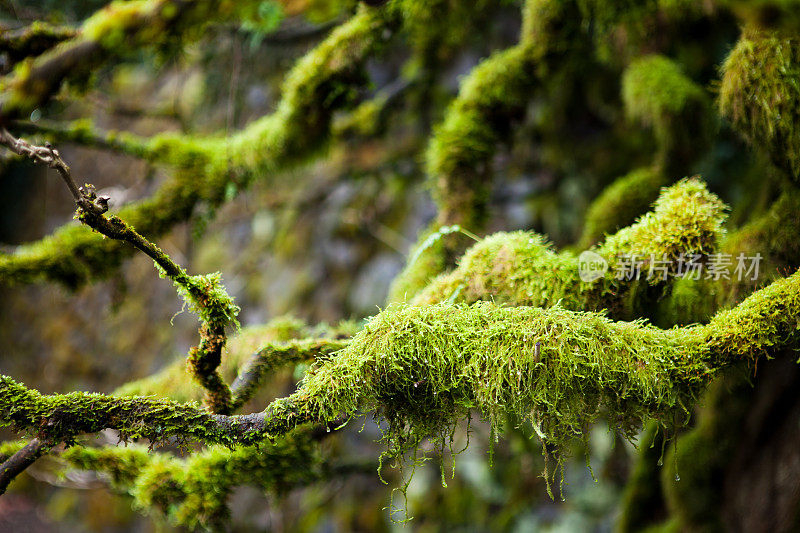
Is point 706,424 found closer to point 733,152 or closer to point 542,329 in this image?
point 542,329

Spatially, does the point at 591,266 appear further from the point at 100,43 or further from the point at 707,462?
the point at 100,43

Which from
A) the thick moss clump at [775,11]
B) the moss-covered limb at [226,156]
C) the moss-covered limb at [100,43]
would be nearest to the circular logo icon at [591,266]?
the thick moss clump at [775,11]

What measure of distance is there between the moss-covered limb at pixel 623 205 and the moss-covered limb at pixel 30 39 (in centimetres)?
302

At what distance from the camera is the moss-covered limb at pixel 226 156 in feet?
9.39

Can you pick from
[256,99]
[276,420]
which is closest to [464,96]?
[276,420]

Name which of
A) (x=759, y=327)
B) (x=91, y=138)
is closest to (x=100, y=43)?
(x=91, y=138)

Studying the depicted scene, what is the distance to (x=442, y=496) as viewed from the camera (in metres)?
4.52

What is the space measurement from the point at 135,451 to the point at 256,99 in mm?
5011

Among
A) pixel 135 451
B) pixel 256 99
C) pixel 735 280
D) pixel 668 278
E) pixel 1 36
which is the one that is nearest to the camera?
pixel 668 278

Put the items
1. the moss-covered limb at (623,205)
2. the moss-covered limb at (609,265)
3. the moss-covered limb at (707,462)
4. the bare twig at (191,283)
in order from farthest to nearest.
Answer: the moss-covered limb at (623,205)
the moss-covered limb at (707,462)
the moss-covered limb at (609,265)
the bare twig at (191,283)

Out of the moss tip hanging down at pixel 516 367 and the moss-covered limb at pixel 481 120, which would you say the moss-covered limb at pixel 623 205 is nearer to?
the moss-covered limb at pixel 481 120

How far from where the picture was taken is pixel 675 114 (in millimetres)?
2799

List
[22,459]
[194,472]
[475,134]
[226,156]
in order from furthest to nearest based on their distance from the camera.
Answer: [226,156] < [475,134] < [194,472] < [22,459]

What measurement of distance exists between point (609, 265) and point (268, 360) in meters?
1.29
